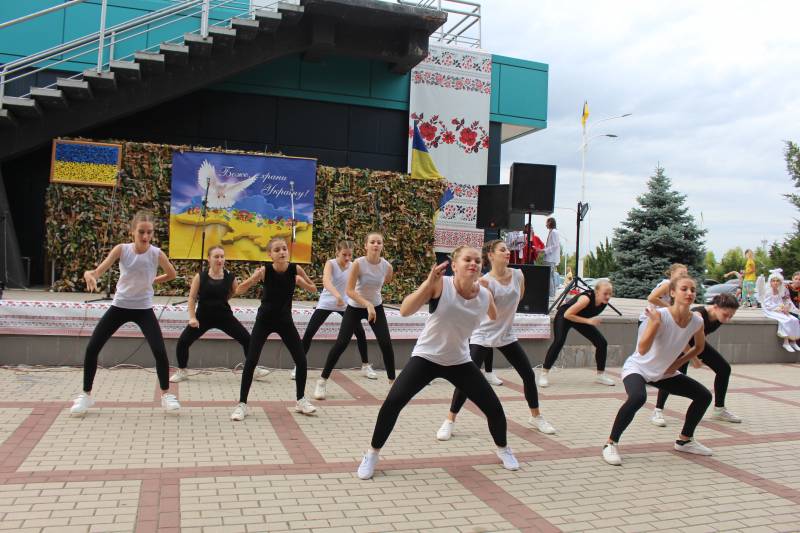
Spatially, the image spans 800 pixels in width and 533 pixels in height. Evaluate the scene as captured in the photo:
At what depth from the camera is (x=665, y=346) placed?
5598 millimetres

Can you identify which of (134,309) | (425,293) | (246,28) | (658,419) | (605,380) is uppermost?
(246,28)

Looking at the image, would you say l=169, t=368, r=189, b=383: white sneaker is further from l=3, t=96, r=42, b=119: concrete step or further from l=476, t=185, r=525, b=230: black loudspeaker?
l=476, t=185, r=525, b=230: black loudspeaker

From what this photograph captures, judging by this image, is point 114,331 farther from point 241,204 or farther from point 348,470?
point 241,204

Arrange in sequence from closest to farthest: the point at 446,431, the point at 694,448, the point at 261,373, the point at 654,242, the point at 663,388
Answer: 1. the point at 663,388
2. the point at 694,448
3. the point at 446,431
4. the point at 261,373
5. the point at 654,242

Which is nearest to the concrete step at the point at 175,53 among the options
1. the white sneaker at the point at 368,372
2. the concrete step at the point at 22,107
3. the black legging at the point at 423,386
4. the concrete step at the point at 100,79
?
the concrete step at the point at 100,79

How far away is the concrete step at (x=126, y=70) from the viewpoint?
39.4 feet

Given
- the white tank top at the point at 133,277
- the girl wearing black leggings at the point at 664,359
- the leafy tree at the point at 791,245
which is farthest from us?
the leafy tree at the point at 791,245

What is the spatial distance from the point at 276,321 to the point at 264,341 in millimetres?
249

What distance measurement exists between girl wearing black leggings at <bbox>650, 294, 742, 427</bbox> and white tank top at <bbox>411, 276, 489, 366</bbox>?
2667 millimetres

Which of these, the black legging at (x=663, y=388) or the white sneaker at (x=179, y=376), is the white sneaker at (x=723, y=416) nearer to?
the black legging at (x=663, y=388)

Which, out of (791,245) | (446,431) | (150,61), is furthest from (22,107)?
(791,245)

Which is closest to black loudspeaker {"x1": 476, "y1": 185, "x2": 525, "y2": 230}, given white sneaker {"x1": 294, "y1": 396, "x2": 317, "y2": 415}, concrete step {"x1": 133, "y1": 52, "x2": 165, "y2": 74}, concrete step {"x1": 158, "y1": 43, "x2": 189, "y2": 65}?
concrete step {"x1": 158, "y1": 43, "x2": 189, "y2": 65}

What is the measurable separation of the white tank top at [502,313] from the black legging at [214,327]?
2.94 metres

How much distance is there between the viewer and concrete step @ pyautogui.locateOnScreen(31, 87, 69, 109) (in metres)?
11.6
